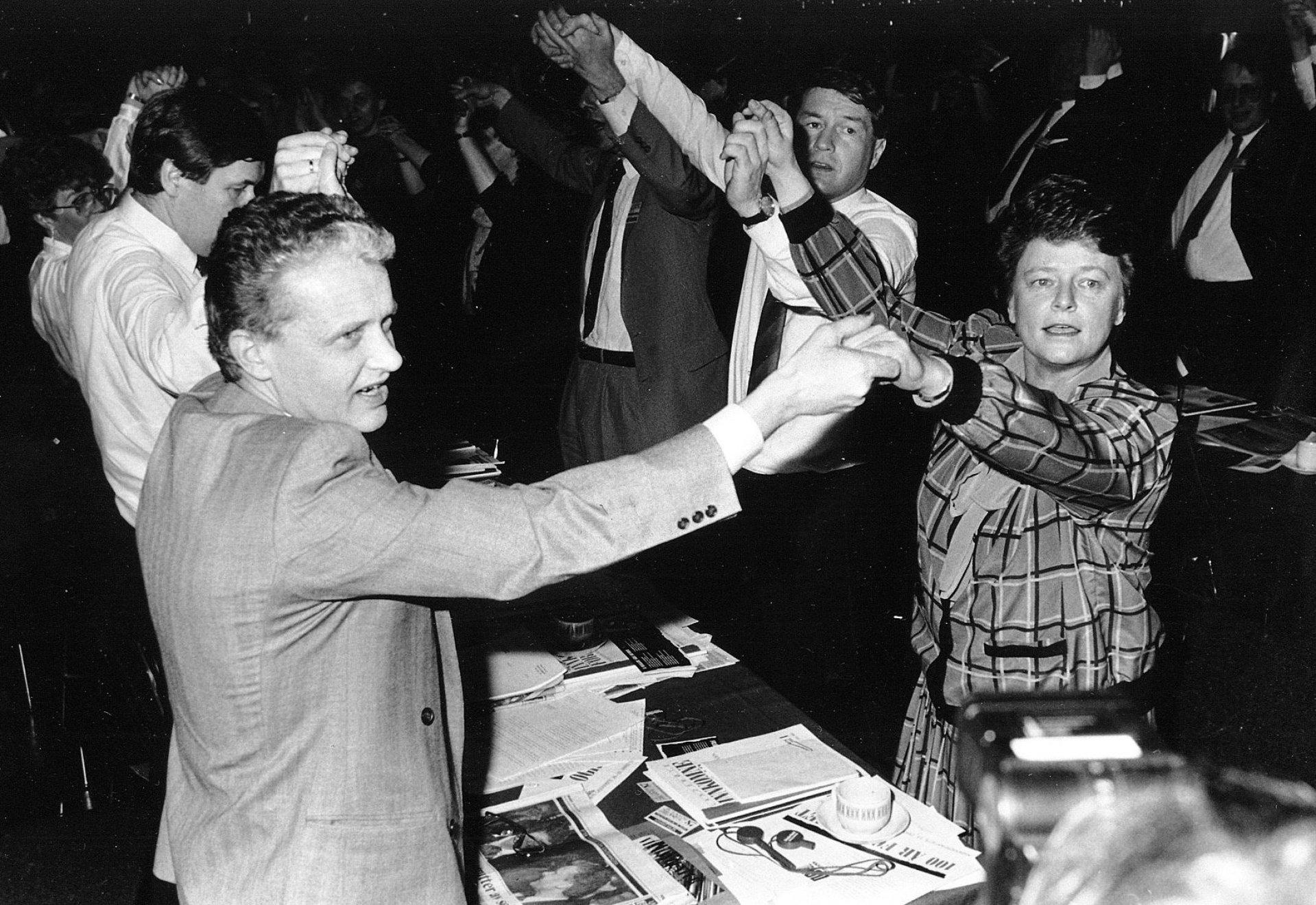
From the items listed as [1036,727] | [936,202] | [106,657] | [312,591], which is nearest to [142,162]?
[106,657]

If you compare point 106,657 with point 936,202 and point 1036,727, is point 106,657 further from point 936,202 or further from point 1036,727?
point 936,202

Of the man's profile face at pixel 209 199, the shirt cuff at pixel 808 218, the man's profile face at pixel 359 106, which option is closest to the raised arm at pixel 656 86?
the man's profile face at pixel 209 199

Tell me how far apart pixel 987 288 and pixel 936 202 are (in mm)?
446

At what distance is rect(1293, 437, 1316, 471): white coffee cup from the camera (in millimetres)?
4281

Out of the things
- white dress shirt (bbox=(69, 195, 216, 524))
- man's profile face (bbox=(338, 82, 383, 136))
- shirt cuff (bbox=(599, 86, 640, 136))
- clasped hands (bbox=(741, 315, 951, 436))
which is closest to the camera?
clasped hands (bbox=(741, 315, 951, 436))

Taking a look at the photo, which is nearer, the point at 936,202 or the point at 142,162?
the point at 142,162

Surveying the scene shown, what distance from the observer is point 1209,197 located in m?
4.41

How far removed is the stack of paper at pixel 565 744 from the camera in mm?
1601

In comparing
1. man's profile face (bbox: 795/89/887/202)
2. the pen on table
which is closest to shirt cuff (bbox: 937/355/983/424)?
the pen on table

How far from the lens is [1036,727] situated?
1.84 feet

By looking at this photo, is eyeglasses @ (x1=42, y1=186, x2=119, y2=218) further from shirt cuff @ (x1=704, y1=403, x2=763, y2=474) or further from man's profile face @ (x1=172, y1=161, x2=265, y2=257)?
shirt cuff @ (x1=704, y1=403, x2=763, y2=474)

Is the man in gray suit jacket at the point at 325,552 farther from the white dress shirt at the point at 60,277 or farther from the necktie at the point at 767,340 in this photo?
the white dress shirt at the point at 60,277

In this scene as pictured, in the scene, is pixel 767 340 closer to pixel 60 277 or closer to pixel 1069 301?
pixel 1069 301

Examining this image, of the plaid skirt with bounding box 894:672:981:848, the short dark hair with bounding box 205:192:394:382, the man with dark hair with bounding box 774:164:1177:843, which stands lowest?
the plaid skirt with bounding box 894:672:981:848
